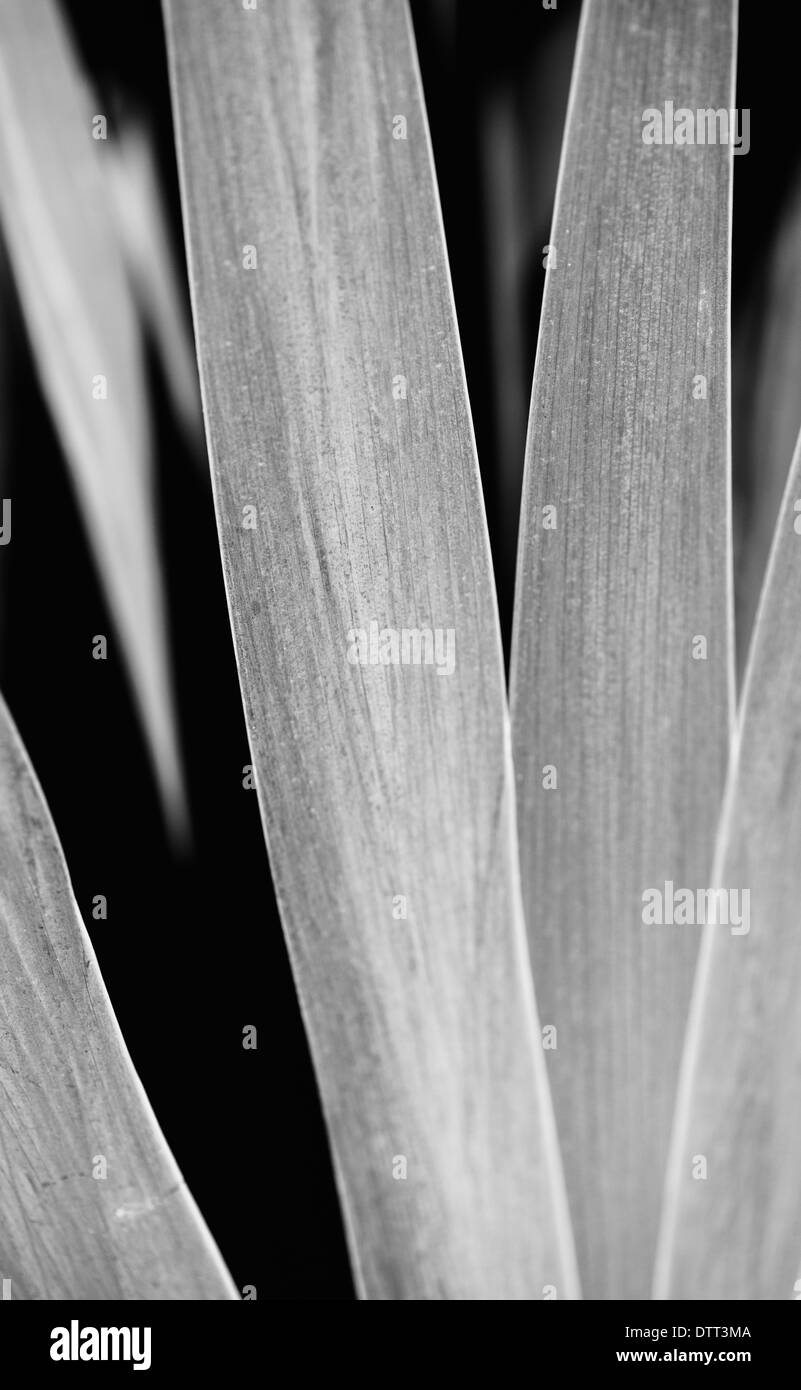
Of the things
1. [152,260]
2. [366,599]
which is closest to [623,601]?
[366,599]

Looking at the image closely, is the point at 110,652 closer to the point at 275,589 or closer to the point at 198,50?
the point at 275,589

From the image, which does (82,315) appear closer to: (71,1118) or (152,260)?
(152,260)

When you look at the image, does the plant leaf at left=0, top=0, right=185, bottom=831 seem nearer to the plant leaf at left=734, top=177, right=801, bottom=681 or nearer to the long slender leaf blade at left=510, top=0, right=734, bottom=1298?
the long slender leaf blade at left=510, top=0, right=734, bottom=1298

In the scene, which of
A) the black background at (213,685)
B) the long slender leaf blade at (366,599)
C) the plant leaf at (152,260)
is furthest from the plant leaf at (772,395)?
the plant leaf at (152,260)

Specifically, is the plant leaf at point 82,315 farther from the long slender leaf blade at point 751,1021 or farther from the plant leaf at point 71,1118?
the long slender leaf blade at point 751,1021

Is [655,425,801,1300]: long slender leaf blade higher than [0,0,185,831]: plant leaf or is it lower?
lower

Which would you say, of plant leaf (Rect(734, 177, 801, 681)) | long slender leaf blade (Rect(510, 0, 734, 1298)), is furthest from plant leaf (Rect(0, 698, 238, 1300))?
plant leaf (Rect(734, 177, 801, 681))
